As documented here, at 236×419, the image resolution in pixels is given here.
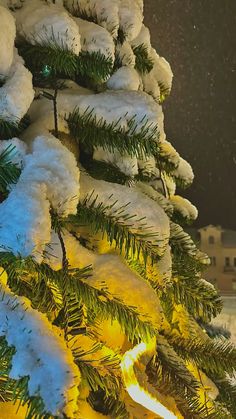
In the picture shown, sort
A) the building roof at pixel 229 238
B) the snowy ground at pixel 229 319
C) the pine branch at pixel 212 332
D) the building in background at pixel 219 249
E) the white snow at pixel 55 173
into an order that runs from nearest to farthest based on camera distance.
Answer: the white snow at pixel 55 173, the pine branch at pixel 212 332, the snowy ground at pixel 229 319, the building in background at pixel 219 249, the building roof at pixel 229 238

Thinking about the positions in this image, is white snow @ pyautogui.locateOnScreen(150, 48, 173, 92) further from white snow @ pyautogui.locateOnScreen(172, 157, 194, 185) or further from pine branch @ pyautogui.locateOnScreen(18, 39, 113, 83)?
pine branch @ pyautogui.locateOnScreen(18, 39, 113, 83)

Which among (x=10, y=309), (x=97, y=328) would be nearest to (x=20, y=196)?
(x=10, y=309)

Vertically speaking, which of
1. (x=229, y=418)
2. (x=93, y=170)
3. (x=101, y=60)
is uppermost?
(x=101, y=60)

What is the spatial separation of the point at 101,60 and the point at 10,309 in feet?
1.46

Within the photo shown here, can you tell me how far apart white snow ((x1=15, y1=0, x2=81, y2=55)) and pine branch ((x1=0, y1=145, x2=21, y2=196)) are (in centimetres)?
23

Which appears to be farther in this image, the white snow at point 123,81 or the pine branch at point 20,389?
the white snow at point 123,81

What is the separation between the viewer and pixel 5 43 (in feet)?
2.36

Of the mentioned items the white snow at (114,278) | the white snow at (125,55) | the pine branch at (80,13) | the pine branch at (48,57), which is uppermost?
the pine branch at (80,13)

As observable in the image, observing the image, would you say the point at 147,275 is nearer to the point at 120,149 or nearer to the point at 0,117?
the point at 120,149

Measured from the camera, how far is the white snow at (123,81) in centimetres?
87

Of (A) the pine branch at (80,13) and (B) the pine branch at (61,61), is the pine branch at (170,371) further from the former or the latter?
(A) the pine branch at (80,13)

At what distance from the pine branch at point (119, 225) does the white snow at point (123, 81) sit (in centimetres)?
22

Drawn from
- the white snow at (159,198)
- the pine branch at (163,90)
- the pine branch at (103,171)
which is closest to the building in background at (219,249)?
the pine branch at (163,90)

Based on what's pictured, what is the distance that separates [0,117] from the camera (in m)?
0.69
